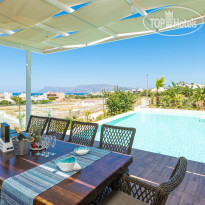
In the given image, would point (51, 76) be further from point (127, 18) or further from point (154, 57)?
point (127, 18)

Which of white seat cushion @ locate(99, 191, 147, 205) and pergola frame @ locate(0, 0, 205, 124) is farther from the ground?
pergola frame @ locate(0, 0, 205, 124)

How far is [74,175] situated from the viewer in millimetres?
1453

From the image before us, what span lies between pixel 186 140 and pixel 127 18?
478 centimetres

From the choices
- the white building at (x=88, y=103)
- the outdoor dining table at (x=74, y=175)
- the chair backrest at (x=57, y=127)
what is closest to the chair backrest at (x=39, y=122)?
the chair backrest at (x=57, y=127)

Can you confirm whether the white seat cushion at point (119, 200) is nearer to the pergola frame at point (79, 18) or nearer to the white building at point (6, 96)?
the pergola frame at point (79, 18)

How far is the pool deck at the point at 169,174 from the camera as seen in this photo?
228 centimetres

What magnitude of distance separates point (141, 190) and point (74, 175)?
69 centimetres

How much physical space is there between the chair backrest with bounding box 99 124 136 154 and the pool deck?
0.83 meters

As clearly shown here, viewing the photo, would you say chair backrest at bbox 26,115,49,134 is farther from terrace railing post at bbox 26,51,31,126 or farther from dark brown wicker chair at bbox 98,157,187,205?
terrace railing post at bbox 26,51,31,126

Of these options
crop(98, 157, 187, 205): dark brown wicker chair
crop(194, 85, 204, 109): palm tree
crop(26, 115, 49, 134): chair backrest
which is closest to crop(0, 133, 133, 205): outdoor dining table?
crop(98, 157, 187, 205): dark brown wicker chair

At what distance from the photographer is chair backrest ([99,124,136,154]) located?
7.66 ft

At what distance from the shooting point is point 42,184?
1.30 meters

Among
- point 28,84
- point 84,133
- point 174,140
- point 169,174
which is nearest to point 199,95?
point 174,140

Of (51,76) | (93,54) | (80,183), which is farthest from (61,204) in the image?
(51,76)
